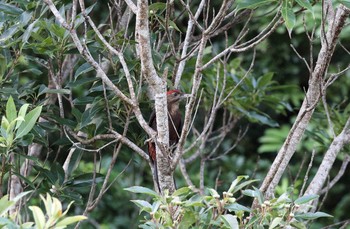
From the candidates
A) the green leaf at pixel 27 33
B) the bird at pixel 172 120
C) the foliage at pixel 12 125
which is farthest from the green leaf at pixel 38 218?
the bird at pixel 172 120

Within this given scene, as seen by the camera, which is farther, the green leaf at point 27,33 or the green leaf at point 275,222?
the green leaf at point 27,33

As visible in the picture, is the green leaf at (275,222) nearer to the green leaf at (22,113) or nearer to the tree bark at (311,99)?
the tree bark at (311,99)

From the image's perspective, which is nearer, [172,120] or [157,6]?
[157,6]

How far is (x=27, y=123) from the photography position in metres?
3.64

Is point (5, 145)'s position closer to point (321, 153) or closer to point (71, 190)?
point (71, 190)

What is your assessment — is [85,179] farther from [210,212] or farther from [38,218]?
[38,218]

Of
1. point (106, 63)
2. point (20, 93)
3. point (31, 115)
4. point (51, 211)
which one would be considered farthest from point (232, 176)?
point (51, 211)

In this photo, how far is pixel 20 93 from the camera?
450cm

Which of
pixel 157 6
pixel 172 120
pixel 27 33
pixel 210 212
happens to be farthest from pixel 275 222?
pixel 172 120

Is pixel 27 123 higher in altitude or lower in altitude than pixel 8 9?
lower

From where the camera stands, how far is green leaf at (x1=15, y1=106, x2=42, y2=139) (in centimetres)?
363

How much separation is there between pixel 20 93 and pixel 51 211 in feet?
5.74

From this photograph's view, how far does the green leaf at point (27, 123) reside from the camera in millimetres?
3631

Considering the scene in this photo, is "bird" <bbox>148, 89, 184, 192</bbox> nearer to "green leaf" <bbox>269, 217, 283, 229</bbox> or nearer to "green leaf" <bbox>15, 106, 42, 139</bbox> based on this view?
"green leaf" <bbox>15, 106, 42, 139</bbox>
